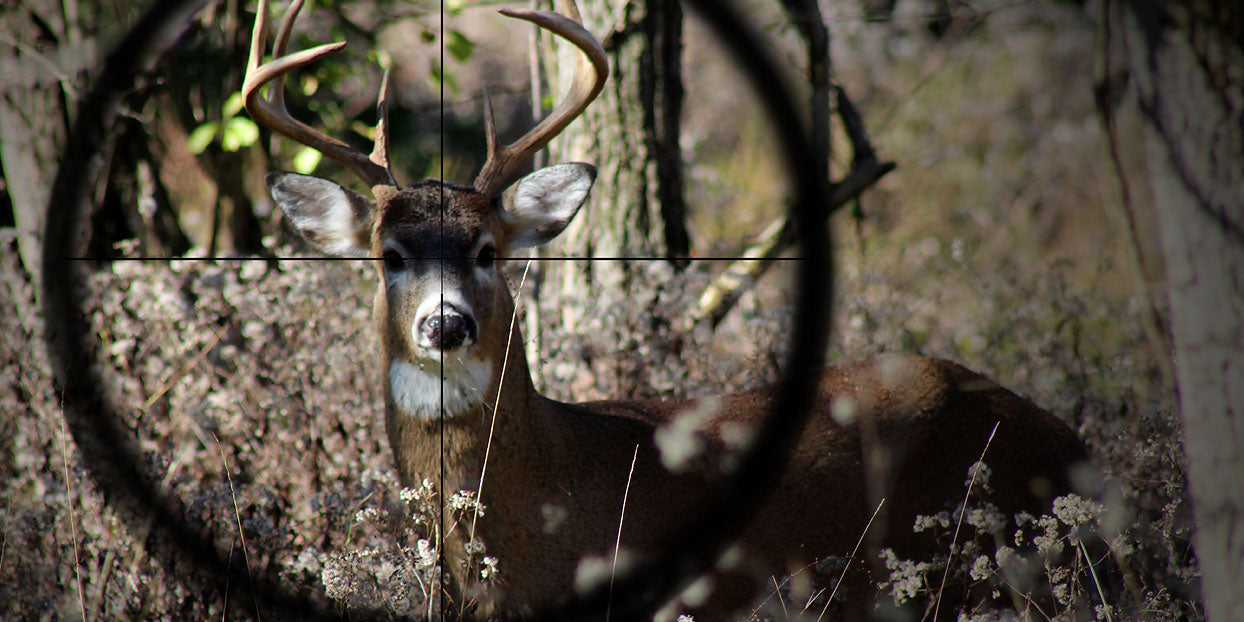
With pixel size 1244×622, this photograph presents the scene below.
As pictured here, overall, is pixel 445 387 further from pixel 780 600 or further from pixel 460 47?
pixel 460 47

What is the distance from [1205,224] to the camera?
2.50 m

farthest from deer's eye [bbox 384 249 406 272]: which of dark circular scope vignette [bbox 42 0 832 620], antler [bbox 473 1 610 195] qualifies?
dark circular scope vignette [bbox 42 0 832 620]

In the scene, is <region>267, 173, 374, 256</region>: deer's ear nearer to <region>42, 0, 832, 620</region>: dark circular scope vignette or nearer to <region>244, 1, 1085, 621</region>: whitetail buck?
<region>244, 1, 1085, 621</region>: whitetail buck

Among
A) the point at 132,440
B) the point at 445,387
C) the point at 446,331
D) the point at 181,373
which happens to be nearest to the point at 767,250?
the point at 445,387

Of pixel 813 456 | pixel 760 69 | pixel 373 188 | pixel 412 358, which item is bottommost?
pixel 813 456

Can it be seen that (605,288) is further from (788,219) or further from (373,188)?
(373,188)

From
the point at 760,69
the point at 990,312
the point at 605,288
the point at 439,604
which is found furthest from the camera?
the point at 990,312

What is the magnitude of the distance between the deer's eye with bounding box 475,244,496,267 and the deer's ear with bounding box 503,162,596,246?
8.6 inches

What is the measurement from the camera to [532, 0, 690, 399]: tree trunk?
5324 mm

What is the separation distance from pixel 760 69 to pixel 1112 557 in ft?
7.37

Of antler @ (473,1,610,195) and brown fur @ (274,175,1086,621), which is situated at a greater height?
antler @ (473,1,610,195)

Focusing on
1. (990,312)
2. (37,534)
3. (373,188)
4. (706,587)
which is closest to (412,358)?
(373,188)

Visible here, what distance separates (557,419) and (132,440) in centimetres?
195

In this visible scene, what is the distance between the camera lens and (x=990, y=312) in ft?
20.6
